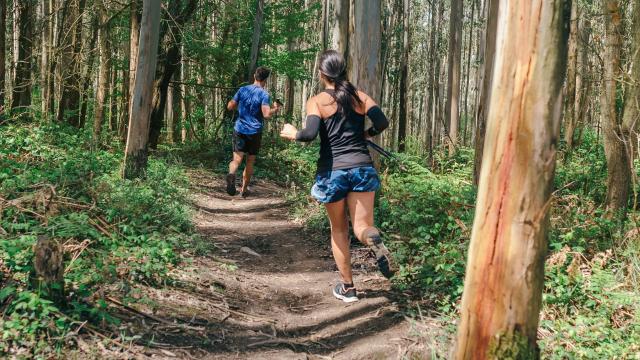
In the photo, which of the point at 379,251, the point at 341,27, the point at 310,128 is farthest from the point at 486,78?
the point at 379,251

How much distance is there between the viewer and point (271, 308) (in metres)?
5.67

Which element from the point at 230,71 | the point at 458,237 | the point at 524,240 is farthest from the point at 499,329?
the point at 230,71

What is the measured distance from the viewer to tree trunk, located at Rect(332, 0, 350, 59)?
32.9 ft

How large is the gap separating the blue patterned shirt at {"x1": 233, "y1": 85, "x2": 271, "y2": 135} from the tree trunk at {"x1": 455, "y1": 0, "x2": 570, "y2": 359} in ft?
23.6

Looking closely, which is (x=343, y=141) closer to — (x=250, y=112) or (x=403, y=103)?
(x=250, y=112)

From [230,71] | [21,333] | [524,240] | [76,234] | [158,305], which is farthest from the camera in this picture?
[230,71]

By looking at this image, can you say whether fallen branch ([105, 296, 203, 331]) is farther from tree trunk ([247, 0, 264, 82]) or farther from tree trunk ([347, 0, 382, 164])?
tree trunk ([247, 0, 264, 82])

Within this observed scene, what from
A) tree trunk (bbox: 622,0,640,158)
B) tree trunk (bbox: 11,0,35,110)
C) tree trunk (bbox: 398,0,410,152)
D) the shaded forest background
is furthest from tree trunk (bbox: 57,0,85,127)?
tree trunk (bbox: 622,0,640,158)

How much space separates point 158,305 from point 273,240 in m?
3.45

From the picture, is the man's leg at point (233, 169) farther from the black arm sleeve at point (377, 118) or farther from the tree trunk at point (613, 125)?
the tree trunk at point (613, 125)

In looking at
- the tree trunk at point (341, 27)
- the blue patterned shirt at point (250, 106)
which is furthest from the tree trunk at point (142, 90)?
the tree trunk at point (341, 27)

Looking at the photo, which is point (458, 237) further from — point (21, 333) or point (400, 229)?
point (21, 333)

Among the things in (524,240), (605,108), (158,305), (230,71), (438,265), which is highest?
(230,71)

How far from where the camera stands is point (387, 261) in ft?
16.4
